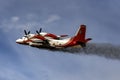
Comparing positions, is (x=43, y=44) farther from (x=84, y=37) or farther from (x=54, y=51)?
(x=84, y=37)

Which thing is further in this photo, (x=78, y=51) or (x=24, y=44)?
(x=24, y=44)

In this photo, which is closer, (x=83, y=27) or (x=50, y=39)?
(x=83, y=27)

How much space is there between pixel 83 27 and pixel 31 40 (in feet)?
65.5

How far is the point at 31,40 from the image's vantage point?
122438mm

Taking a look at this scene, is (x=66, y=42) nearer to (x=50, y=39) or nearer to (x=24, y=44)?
(x=50, y=39)

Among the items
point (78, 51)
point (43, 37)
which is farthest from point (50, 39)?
point (78, 51)

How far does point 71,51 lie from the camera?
4653 inches

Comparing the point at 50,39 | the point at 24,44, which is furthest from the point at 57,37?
the point at 24,44

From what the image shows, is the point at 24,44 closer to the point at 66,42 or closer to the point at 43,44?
the point at 43,44

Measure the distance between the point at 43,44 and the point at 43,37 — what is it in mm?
2286

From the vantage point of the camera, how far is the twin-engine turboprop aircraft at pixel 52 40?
11169 centimetres

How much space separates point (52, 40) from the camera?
118562 mm

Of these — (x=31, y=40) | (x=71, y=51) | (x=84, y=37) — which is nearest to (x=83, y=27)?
(x=84, y=37)

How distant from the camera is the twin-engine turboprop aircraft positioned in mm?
111688
